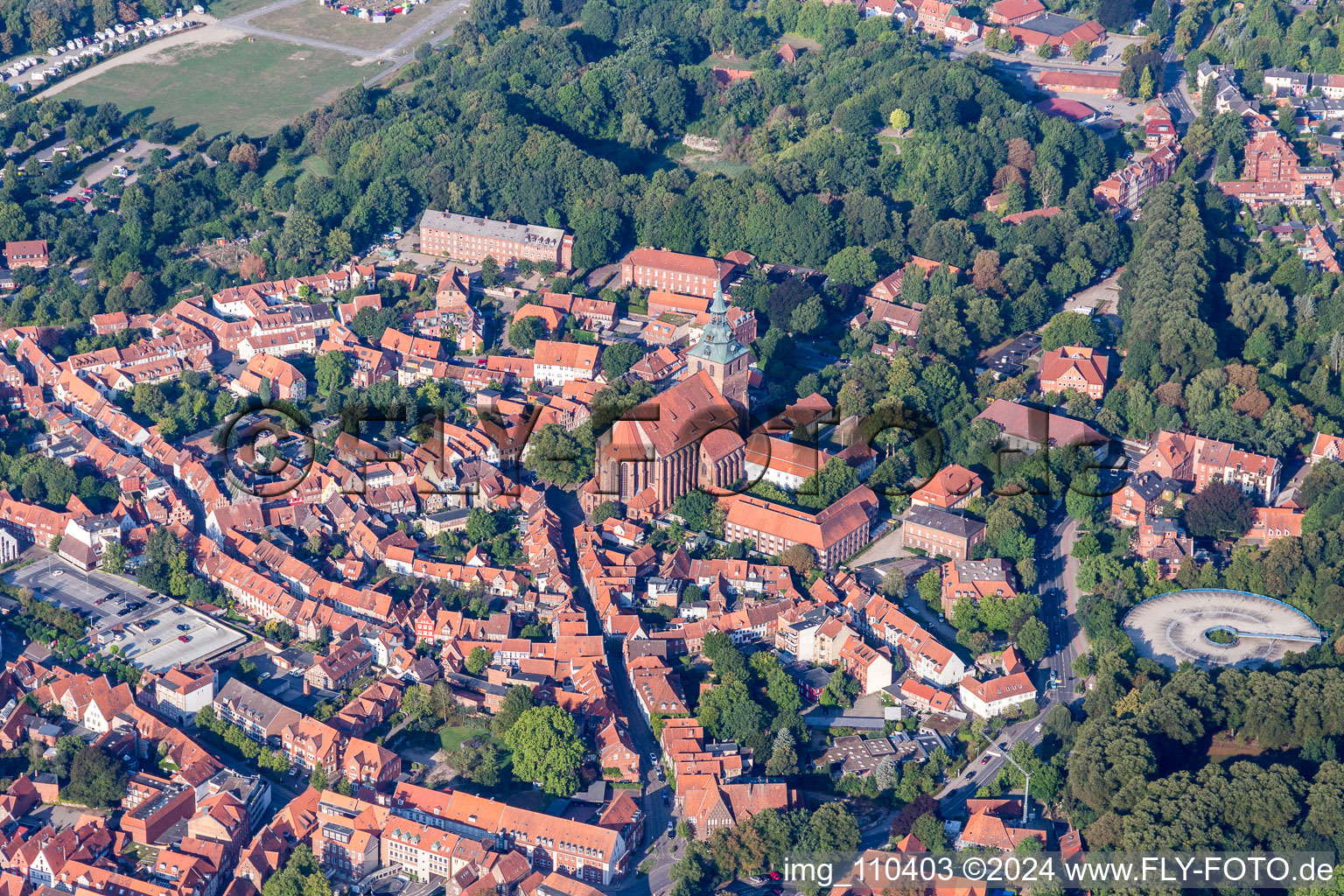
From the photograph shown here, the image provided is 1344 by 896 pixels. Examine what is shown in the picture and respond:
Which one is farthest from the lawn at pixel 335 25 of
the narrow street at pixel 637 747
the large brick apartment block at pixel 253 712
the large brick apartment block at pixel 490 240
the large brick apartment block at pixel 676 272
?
the large brick apartment block at pixel 253 712

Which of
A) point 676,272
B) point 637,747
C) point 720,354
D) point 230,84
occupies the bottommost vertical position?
point 637,747

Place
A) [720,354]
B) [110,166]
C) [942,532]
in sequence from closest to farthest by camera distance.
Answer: [942,532] < [720,354] < [110,166]

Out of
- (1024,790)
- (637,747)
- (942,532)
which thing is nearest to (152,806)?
(637,747)

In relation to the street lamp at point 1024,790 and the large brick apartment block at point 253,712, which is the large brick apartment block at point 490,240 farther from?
the street lamp at point 1024,790

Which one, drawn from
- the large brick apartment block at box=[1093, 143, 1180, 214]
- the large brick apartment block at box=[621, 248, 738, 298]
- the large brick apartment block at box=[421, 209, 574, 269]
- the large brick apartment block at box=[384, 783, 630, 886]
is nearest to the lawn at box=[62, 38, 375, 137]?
the large brick apartment block at box=[421, 209, 574, 269]

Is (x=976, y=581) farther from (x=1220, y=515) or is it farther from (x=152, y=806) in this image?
(x=152, y=806)
